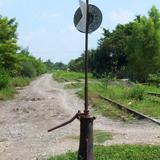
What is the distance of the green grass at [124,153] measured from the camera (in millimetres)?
9742

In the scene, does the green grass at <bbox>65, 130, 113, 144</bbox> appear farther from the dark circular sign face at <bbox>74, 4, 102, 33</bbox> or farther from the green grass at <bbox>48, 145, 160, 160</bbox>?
the dark circular sign face at <bbox>74, 4, 102, 33</bbox>

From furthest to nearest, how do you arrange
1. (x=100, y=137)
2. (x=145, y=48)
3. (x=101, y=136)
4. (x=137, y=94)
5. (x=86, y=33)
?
(x=145, y=48) → (x=137, y=94) → (x=101, y=136) → (x=100, y=137) → (x=86, y=33)

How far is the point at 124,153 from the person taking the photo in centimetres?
1008

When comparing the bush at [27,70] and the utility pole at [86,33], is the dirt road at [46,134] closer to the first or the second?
the utility pole at [86,33]

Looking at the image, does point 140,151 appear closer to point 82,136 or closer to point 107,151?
point 107,151

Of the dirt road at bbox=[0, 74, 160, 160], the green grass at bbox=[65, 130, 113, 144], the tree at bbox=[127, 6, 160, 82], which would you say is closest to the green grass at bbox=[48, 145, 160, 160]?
the dirt road at bbox=[0, 74, 160, 160]

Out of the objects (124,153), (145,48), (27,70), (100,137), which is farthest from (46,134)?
(27,70)

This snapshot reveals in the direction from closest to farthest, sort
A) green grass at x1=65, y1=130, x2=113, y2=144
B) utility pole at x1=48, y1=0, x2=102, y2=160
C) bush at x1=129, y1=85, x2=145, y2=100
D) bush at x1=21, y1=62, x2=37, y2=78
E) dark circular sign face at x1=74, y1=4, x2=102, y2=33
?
utility pole at x1=48, y1=0, x2=102, y2=160 < dark circular sign face at x1=74, y1=4, x2=102, y2=33 < green grass at x1=65, y1=130, x2=113, y2=144 < bush at x1=129, y1=85, x2=145, y2=100 < bush at x1=21, y1=62, x2=37, y2=78

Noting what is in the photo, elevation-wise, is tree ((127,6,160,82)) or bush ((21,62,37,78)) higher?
tree ((127,6,160,82))

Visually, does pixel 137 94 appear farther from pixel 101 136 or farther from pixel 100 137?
pixel 100 137

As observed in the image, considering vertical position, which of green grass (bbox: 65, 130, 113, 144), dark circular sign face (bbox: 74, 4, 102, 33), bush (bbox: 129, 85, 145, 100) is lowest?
green grass (bbox: 65, 130, 113, 144)

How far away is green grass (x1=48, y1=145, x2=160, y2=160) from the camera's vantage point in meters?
9.74

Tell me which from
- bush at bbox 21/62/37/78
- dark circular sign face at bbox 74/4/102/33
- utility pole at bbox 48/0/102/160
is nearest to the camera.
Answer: utility pole at bbox 48/0/102/160

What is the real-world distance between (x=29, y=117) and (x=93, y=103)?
512 cm
